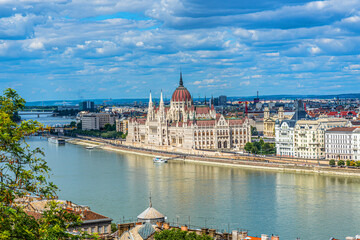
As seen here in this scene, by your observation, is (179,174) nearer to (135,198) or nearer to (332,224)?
(135,198)

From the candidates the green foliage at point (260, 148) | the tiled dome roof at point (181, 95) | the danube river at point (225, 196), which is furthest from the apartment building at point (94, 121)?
the danube river at point (225, 196)

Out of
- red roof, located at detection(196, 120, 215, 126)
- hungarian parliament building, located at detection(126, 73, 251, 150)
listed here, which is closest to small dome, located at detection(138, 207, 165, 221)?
hungarian parliament building, located at detection(126, 73, 251, 150)

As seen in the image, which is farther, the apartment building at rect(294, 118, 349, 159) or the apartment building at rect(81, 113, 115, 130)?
the apartment building at rect(81, 113, 115, 130)

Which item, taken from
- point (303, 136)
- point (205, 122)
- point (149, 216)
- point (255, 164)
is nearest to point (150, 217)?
point (149, 216)

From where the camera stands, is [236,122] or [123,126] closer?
[236,122]

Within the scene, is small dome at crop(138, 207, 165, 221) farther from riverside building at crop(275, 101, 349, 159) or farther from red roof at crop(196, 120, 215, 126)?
red roof at crop(196, 120, 215, 126)

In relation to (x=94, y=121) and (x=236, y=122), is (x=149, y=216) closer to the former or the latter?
(x=236, y=122)

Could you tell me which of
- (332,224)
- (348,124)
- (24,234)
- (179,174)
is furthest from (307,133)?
(24,234)
